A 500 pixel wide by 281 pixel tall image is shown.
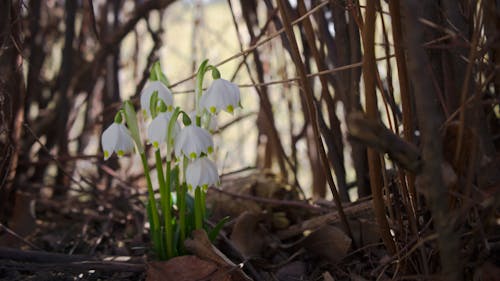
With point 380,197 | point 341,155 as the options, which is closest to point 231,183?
point 341,155

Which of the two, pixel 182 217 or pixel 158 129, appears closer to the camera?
pixel 158 129

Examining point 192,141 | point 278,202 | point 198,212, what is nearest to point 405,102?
point 192,141

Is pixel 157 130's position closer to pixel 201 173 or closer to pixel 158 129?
pixel 158 129

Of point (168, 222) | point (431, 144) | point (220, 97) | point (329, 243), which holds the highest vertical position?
point (220, 97)

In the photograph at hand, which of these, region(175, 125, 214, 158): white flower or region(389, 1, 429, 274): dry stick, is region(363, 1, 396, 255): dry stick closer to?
region(389, 1, 429, 274): dry stick

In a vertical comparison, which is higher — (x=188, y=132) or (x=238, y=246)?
(x=188, y=132)

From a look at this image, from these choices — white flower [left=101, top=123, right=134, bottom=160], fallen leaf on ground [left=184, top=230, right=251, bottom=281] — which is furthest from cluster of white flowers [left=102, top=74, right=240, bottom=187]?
fallen leaf on ground [left=184, top=230, right=251, bottom=281]
